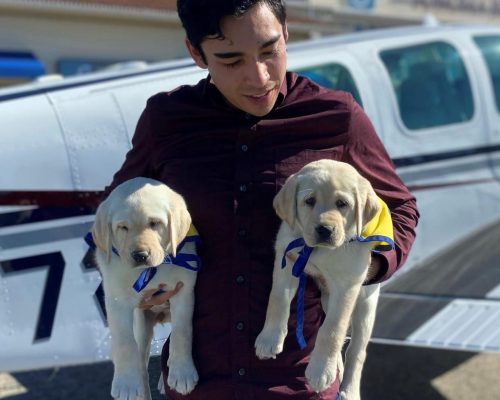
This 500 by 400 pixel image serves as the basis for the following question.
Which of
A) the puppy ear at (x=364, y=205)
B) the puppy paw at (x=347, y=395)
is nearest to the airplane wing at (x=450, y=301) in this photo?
the puppy paw at (x=347, y=395)

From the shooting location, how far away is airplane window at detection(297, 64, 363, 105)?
17.3 ft

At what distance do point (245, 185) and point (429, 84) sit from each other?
4043mm

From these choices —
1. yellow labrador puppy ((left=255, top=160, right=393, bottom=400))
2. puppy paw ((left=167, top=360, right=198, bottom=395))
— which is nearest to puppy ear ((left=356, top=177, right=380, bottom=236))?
yellow labrador puppy ((left=255, top=160, right=393, bottom=400))

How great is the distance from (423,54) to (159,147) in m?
4.13

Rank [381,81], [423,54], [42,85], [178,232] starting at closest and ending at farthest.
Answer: [178,232]
[42,85]
[381,81]
[423,54]

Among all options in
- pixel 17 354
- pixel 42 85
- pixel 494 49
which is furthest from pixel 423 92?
pixel 17 354

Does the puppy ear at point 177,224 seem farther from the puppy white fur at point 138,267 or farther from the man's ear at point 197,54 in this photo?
the man's ear at point 197,54

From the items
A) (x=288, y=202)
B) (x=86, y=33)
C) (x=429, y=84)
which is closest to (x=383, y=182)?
(x=288, y=202)

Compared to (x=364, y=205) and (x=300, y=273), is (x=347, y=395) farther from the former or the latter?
(x=364, y=205)

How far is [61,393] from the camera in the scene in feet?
18.2

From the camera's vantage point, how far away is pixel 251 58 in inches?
72.1

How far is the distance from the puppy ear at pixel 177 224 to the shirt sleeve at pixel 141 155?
27 centimetres

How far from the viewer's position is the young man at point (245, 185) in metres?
1.94

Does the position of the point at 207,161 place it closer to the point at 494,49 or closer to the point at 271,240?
the point at 271,240
